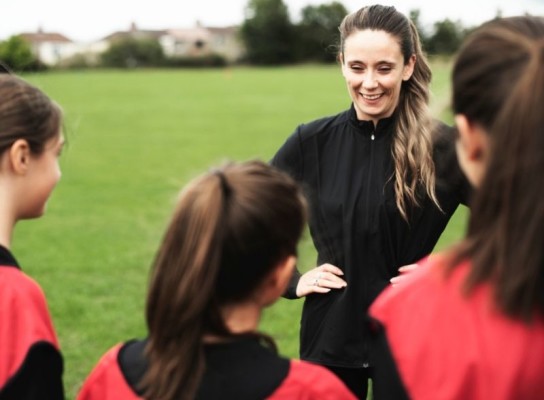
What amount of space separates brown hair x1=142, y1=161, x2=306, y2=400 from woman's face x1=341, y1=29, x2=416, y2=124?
4.75ft

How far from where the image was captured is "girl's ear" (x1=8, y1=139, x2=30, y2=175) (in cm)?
222

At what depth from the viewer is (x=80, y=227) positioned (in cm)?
1057

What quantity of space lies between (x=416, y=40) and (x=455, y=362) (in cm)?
218

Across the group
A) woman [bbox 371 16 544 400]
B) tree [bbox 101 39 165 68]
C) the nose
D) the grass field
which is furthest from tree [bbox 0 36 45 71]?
tree [bbox 101 39 165 68]

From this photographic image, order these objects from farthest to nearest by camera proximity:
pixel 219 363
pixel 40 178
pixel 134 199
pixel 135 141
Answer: pixel 135 141 → pixel 134 199 → pixel 40 178 → pixel 219 363

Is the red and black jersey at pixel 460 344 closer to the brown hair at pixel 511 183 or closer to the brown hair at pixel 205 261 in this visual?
the brown hair at pixel 511 183

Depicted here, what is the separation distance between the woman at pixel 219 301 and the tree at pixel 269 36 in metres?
84.6

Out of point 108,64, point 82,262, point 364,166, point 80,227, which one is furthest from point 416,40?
point 108,64

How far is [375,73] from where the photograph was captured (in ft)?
10.8

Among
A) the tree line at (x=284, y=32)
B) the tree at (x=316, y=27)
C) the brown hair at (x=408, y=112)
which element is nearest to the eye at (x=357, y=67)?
the brown hair at (x=408, y=112)

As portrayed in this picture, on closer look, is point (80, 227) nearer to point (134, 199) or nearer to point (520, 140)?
point (134, 199)

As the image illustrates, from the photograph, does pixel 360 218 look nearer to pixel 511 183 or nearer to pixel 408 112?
pixel 408 112

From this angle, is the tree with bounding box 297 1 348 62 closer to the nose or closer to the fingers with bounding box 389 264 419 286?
the nose

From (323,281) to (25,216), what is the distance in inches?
54.7
